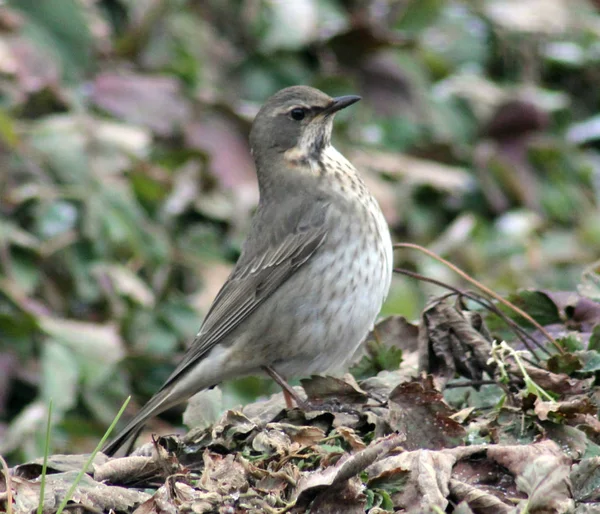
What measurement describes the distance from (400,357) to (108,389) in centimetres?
309

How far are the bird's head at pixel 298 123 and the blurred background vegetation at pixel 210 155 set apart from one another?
1.87 meters

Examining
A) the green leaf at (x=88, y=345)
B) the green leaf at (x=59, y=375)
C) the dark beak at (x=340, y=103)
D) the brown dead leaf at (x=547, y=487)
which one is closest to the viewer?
the brown dead leaf at (x=547, y=487)

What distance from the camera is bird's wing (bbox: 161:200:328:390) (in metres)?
5.10

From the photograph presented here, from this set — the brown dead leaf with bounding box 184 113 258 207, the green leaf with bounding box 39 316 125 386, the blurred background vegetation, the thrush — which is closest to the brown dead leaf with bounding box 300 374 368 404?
the thrush

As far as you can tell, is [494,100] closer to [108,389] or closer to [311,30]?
[311,30]

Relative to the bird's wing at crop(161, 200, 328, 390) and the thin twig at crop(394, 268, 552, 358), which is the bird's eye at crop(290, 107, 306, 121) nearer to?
the bird's wing at crop(161, 200, 328, 390)

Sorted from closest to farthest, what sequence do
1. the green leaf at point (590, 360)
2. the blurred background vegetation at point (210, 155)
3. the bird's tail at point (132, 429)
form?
the green leaf at point (590, 360), the bird's tail at point (132, 429), the blurred background vegetation at point (210, 155)

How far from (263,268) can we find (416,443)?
1.87 meters

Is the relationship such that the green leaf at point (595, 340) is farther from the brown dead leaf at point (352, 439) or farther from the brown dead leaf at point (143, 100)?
the brown dead leaf at point (143, 100)

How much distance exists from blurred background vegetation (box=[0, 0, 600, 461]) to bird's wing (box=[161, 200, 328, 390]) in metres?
1.61

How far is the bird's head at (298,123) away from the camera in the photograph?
5477 millimetres

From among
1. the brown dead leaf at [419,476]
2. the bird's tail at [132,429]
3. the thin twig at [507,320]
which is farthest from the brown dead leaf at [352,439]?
the bird's tail at [132,429]

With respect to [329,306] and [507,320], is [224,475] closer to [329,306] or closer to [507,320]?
[507,320]

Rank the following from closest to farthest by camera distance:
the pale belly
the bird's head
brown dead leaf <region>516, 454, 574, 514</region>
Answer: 1. brown dead leaf <region>516, 454, 574, 514</region>
2. the pale belly
3. the bird's head
